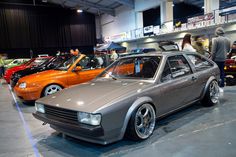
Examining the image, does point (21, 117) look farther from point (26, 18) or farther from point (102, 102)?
point (26, 18)

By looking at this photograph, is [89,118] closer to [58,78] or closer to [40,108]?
[40,108]

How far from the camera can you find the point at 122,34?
75.2 ft

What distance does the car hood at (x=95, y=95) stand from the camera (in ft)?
8.45

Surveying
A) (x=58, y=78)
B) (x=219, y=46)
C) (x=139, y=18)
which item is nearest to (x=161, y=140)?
(x=219, y=46)

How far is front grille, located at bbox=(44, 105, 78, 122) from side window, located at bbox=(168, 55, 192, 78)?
177 cm

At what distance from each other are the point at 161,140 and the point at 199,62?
82.8 inches

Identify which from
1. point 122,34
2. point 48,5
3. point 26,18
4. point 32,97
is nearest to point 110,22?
point 122,34

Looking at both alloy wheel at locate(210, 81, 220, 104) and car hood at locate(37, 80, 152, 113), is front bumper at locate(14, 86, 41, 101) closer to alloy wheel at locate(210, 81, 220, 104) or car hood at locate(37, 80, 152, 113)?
car hood at locate(37, 80, 152, 113)

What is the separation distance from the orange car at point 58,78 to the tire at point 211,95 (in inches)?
118

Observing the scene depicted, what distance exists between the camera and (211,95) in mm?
4309

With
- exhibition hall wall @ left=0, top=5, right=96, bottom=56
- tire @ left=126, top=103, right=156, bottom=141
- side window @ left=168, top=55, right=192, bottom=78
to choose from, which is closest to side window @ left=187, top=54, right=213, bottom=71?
side window @ left=168, top=55, right=192, bottom=78

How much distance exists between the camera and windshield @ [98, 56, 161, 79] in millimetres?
3410

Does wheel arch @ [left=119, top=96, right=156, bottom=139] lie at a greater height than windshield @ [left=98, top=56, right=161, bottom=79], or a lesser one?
lesser

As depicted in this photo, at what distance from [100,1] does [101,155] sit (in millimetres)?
21193
